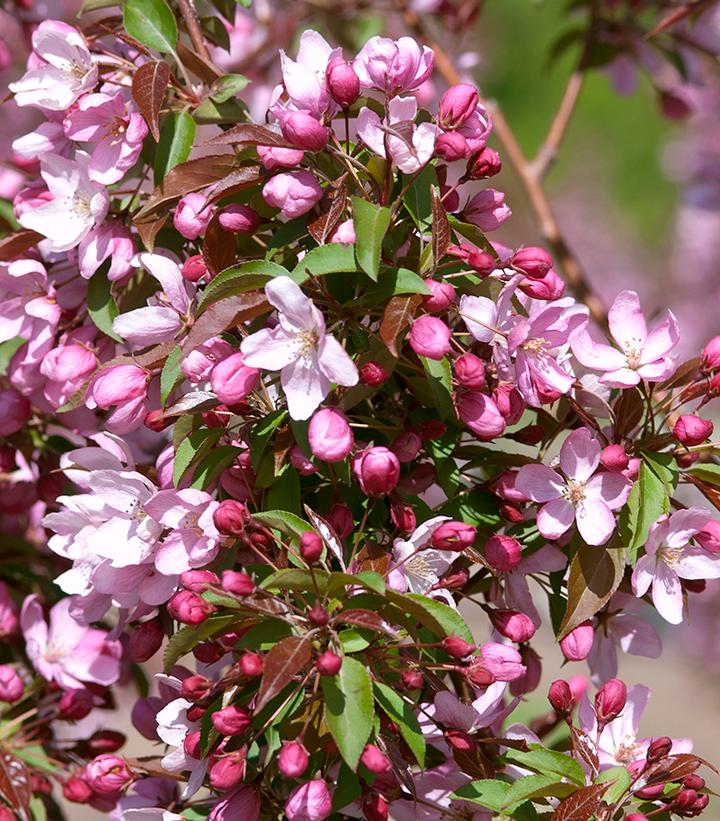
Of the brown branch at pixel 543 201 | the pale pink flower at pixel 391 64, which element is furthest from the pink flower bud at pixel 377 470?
the brown branch at pixel 543 201

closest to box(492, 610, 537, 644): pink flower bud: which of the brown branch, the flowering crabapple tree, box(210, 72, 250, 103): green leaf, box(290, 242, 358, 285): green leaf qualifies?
the flowering crabapple tree

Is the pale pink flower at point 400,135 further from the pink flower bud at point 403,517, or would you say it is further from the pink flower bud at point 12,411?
the pink flower bud at point 12,411

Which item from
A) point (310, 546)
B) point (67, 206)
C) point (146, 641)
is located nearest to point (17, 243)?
point (67, 206)

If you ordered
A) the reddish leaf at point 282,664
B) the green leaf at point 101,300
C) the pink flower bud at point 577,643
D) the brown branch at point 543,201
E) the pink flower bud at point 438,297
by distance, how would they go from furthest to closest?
the brown branch at point 543,201
the green leaf at point 101,300
the pink flower bud at point 577,643
the pink flower bud at point 438,297
the reddish leaf at point 282,664

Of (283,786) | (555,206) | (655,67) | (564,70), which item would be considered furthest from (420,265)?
(564,70)

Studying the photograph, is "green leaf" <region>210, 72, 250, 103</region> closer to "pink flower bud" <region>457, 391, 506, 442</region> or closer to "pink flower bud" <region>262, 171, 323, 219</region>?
"pink flower bud" <region>262, 171, 323, 219</region>
